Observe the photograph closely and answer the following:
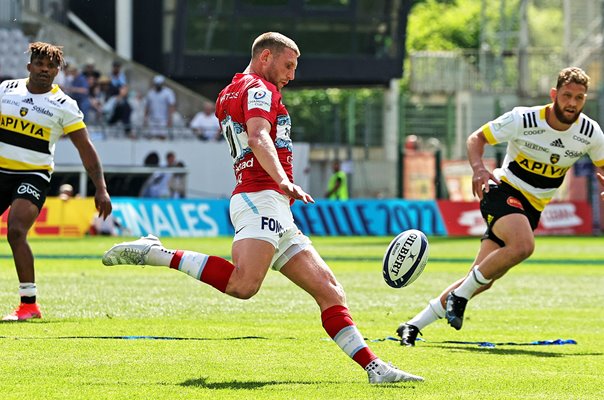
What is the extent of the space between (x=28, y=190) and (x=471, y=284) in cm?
395

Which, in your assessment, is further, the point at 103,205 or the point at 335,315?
the point at 103,205

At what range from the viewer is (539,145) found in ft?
35.2

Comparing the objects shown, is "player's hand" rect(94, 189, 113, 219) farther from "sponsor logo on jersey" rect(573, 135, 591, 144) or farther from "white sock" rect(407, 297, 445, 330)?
"sponsor logo on jersey" rect(573, 135, 591, 144)

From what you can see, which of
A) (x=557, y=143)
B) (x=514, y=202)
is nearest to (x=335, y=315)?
(x=514, y=202)

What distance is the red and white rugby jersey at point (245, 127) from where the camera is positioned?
26.0 ft

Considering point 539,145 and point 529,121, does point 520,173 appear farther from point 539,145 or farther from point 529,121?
point 529,121

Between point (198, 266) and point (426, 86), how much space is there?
42.3 m

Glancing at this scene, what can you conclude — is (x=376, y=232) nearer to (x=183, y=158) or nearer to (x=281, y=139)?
(x=183, y=158)

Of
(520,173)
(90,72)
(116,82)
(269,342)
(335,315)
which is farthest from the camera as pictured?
(116,82)

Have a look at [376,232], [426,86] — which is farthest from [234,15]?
[426,86]

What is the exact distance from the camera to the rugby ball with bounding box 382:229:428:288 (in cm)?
900

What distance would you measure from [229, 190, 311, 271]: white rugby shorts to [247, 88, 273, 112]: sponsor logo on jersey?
0.55 m

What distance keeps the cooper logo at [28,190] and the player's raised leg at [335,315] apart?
4.03 m

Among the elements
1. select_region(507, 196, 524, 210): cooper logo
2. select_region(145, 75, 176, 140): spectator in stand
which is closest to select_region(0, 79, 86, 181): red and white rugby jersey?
select_region(507, 196, 524, 210): cooper logo
